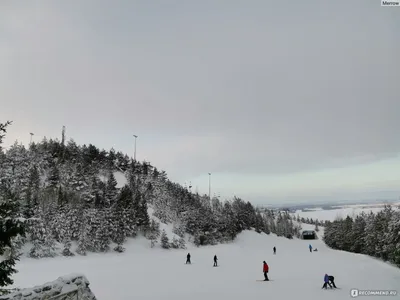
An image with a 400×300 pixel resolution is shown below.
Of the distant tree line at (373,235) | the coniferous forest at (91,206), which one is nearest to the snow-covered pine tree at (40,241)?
the coniferous forest at (91,206)

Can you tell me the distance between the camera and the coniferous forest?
123 ft

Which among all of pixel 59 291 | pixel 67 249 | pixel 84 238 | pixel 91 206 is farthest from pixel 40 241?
pixel 59 291

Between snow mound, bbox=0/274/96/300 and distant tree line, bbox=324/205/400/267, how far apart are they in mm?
32106

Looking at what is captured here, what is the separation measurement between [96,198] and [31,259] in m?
16.3

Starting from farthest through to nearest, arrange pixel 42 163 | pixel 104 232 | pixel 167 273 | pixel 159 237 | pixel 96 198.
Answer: pixel 42 163 < pixel 159 237 < pixel 96 198 < pixel 104 232 < pixel 167 273

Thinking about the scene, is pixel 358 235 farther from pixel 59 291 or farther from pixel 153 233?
pixel 59 291

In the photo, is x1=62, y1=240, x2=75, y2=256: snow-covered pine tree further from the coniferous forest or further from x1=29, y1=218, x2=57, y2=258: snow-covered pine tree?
x1=29, y1=218, x2=57, y2=258: snow-covered pine tree

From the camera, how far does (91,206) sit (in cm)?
4622

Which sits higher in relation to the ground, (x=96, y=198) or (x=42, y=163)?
(x=42, y=163)

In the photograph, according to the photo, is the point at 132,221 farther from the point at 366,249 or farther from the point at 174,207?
the point at 366,249

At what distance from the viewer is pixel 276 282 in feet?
68.9

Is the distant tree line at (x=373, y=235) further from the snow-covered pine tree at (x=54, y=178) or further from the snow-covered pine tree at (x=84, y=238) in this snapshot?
the snow-covered pine tree at (x=54, y=178)

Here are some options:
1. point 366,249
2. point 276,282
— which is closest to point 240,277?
point 276,282

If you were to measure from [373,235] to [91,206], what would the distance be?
43887 millimetres
